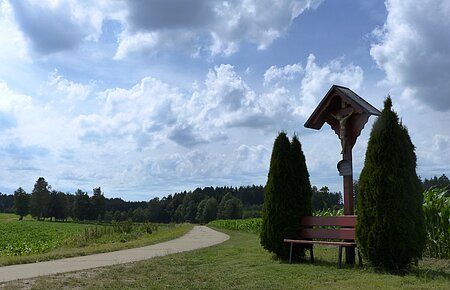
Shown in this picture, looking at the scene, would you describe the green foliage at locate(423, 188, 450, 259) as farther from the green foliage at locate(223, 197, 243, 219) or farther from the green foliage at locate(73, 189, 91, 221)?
the green foliage at locate(73, 189, 91, 221)

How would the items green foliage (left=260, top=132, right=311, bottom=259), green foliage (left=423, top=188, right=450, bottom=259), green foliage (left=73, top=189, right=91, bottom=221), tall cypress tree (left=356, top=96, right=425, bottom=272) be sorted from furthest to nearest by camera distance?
green foliage (left=73, top=189, right=91, bottom=221)
green foliage (left=260, top=132, right=311, bottom=259)
green foliage (left=423, top=188, right=450, bottom=259)
tall cypress tree (left=356, top=96, right=425, bottom=272)

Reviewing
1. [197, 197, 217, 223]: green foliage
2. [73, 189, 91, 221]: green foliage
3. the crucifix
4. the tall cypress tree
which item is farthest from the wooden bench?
[73, 189, 91, 221]: green foliage

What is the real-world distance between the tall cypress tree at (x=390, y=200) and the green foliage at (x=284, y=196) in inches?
91.1

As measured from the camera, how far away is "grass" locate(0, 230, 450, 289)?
7.86 m

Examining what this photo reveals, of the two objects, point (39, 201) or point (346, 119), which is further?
point (39, 201)

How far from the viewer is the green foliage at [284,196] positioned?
11.6m

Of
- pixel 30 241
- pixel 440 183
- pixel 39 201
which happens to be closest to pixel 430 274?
pixel 440 183

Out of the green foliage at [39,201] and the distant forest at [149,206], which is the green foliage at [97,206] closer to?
→ the distant forest at [149,206]

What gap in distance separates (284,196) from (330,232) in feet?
4.71

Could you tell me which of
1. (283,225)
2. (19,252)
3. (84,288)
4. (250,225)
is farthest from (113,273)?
(250,225)

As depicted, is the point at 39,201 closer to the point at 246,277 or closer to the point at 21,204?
the point at 21,204

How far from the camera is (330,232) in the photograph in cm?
1098

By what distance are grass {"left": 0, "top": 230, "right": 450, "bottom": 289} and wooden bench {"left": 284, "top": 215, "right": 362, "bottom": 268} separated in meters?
0.51

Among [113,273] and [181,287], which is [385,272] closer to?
[181,287]
